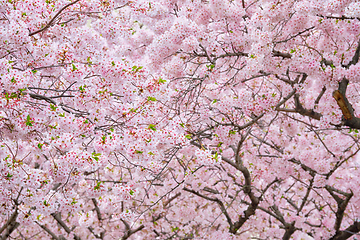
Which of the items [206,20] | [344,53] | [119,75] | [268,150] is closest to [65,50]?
[119,75]

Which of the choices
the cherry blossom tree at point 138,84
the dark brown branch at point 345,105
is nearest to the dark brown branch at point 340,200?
the cherry blossom tree at point 138,84

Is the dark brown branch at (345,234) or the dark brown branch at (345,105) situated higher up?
the dark brown branch at (345,234)

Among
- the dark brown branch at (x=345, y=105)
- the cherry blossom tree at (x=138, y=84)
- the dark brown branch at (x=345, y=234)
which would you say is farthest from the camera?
the dark brown branch at (x=345, y=234)

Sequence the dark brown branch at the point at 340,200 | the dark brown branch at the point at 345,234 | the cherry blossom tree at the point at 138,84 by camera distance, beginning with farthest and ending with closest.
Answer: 1. the dark brown branch at the point at 345,234
2. the dark brown branch at the point at 340,200
3. the cherry blossom tree at the point at 138,84

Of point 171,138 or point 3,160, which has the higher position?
point 171,138

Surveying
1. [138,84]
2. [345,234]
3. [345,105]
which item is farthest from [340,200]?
[138,84]

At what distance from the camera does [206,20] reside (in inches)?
190

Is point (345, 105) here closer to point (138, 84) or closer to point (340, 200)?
point (138, 84)

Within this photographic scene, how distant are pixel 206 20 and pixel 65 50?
2215 mm

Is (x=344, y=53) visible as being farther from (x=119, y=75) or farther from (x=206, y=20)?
(x=119, y=75)

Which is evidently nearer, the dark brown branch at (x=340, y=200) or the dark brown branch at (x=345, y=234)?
the dark brown branch at (x=340, y=200)

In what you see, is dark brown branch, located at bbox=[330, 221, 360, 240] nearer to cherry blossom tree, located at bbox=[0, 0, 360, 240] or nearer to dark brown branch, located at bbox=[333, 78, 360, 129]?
cherry blossom tree, located at bbox=[0, 0, 360, 240]

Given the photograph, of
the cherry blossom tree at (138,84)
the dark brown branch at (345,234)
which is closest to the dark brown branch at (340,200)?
the cherry blossom tree at (138,84)

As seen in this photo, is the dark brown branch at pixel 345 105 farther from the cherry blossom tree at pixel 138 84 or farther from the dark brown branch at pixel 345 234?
the dark brown branch at pixel 345 234
